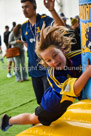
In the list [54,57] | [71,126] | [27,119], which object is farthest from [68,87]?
[27,119]

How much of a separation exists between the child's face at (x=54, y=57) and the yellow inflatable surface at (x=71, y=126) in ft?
1.86

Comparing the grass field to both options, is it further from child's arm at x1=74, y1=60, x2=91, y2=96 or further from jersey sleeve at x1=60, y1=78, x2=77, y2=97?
child's arm at x1=74, y1=60, x2=91, y2=96

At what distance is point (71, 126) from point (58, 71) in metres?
0.56

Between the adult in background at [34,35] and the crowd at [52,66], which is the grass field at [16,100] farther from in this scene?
the adult in background at [34,35]

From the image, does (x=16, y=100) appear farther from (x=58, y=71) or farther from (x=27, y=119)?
(x=58, y=71)

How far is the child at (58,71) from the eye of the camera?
164 centimetres

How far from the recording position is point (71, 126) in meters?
2.01

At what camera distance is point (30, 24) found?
2.48m

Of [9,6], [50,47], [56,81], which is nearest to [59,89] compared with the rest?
[56,81]

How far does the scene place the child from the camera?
1.64m

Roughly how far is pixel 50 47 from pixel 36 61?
0.71 meters

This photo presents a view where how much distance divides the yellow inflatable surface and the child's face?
566 millimetres

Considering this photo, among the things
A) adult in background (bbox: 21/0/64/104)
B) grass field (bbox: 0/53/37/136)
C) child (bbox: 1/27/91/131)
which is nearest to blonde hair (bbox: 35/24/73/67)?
child (bbox: 1/27/91/131)

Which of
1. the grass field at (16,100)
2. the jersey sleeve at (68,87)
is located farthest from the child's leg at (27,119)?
the jersey sleeve at (68,87)
